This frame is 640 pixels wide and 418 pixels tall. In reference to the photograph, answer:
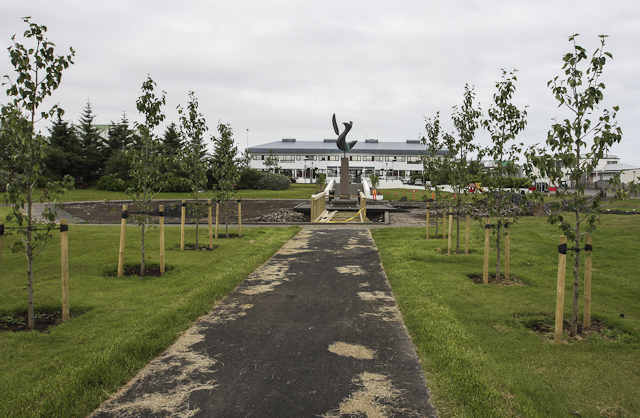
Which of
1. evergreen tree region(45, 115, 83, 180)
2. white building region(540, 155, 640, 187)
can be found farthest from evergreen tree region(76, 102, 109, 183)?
white building region(540, 155, 640, 187)

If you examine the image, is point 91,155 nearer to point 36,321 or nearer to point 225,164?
point 225,164

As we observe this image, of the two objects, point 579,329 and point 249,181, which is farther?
point 249,181

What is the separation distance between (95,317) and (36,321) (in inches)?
30.2

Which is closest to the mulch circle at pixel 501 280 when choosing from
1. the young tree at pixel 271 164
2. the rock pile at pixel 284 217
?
the rock pile at pixel 284 217

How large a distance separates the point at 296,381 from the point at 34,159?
468 cm

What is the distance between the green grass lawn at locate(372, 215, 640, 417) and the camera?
12.9 ft

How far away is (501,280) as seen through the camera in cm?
871

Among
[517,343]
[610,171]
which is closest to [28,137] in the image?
[517,343]

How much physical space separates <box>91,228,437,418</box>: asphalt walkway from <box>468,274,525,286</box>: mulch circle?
212 centimetres

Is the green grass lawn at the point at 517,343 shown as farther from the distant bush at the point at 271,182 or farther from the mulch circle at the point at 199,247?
the distant bush at the point at 271,182

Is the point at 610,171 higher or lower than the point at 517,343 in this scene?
higher

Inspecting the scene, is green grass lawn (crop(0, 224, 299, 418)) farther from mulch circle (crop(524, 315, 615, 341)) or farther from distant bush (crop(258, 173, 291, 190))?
distant bush (crop(258, 173, 291, 190))

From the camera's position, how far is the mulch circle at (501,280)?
844 centimetres

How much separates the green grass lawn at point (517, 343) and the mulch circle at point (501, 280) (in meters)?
0.14
